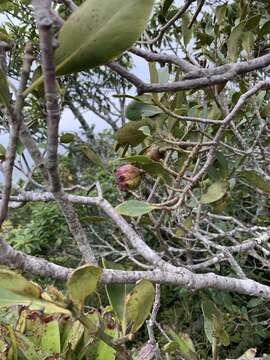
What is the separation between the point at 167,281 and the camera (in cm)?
64

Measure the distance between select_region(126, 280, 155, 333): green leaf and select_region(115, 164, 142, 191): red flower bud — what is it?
38 centimetres

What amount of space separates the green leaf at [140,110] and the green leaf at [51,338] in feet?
1.37

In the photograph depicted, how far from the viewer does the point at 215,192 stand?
39.4 inches

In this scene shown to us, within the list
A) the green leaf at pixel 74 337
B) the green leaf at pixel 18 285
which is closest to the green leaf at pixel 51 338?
the green leaf at pixel 74 337

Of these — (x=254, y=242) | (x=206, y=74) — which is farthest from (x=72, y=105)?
(x=206, y=74)

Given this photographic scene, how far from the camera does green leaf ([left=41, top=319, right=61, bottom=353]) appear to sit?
906 millimetres

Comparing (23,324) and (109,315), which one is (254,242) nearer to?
(109,315)

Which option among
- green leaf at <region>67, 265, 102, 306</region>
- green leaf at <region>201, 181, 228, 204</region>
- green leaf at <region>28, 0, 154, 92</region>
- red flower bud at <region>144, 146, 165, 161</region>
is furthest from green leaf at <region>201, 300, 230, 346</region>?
green leaf at <region>28, 0, 154, 92</region>

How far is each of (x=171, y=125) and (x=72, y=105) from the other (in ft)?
12.7

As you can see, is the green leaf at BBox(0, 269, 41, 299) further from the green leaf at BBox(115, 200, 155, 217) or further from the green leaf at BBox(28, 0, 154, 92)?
the green leaf at BBox(115, 200, 155, 217)

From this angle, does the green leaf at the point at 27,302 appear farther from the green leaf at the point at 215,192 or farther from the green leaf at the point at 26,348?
the green leaf at the point at 215,192

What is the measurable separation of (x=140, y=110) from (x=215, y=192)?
218 millimetres

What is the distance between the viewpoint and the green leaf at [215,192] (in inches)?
38.8

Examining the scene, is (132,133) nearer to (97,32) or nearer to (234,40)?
(234,40)
